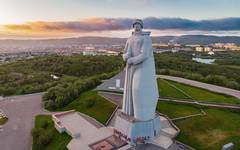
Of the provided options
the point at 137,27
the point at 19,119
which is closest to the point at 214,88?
the point at 137,27

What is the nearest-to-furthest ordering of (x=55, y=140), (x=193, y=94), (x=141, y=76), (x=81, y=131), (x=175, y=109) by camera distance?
(x=141, y=76), (x=81, y=131), (x=55, y=140), (x=175, y=109), (x=193, y=94)

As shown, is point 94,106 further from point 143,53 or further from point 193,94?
point 193,94

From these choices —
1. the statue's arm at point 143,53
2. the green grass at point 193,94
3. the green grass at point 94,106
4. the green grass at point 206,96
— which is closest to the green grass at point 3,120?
the green grass at point 94,106

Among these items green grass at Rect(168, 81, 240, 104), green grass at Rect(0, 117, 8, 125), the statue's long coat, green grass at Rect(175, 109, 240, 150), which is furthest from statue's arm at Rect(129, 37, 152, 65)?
green grass at Rect(0, 117, 8, 125)

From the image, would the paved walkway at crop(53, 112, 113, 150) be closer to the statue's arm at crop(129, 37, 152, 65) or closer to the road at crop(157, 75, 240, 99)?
the statue's arm at crop(129, 37, 152, 65)

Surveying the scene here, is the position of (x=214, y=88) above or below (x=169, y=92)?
below

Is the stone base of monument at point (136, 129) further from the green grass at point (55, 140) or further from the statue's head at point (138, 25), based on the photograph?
the statue's head at point (138, 25)

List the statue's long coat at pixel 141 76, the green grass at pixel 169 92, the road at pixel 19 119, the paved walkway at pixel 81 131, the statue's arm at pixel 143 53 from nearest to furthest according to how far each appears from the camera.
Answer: the statue's arm at pixel 143 53, the statue's long coat at pixel 141 76, the paved walkway at pixel 81 131, the road at pixel 19 119, the green grass at pixel 169 92
